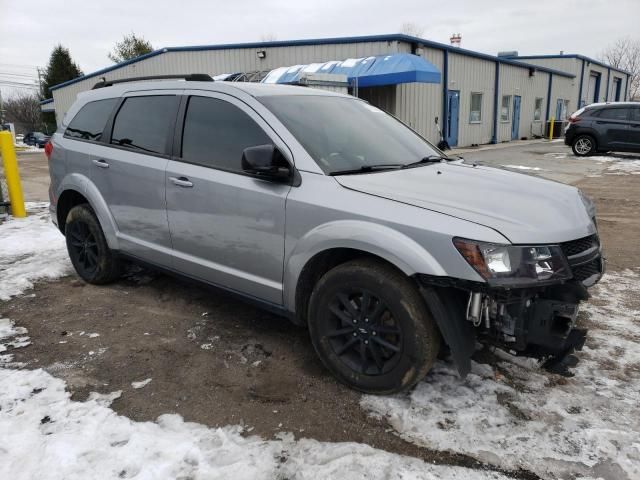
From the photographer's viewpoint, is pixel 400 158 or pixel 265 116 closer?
pixel 265 116

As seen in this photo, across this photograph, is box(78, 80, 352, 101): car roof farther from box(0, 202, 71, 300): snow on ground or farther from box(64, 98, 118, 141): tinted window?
box(0, 202, 71, 300): snow on ground

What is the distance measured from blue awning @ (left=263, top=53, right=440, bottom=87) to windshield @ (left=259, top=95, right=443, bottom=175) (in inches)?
470

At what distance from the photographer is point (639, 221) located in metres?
7.39

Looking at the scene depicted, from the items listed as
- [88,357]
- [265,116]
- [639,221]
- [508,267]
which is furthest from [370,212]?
[639,221]

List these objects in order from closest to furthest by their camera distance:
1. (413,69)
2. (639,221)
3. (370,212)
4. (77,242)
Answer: (370,212), (77,242), (639,221), (413,69)

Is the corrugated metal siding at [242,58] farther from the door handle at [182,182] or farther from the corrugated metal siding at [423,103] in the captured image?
the door handle at [182,182]

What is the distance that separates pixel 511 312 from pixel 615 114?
15.7 m

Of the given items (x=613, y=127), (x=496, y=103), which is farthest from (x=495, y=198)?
(x=496, y=103)

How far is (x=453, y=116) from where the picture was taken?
69.4 feet

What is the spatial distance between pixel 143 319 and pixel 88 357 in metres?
0.67

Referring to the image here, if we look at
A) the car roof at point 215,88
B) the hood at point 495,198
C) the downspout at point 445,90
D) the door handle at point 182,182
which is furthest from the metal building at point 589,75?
the door handle at point 182,182

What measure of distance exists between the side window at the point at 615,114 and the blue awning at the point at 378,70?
5193 millimetres

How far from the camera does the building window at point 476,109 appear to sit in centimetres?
2302

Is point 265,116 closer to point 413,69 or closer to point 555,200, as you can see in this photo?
point 555,200
